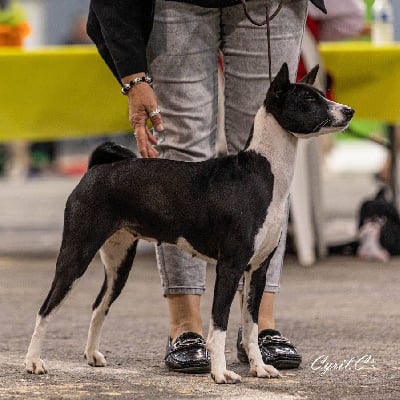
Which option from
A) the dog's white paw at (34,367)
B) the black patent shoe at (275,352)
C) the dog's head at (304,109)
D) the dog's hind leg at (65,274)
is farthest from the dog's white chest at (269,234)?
the dog's white paw at (34,367)

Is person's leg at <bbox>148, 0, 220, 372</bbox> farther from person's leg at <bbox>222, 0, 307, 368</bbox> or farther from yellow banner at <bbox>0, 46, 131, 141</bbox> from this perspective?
yellow banner at <bbox>0, 46, 131, 141</bbox>

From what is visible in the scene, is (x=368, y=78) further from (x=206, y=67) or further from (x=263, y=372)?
(x=263, y=372)

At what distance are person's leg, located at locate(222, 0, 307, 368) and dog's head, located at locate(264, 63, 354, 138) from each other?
314 millimetres

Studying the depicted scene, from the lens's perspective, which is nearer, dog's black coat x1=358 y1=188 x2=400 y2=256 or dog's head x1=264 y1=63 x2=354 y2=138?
dog's head x1=264 y1=63 x2=354 y2=138

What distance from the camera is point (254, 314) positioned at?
11.4 ft

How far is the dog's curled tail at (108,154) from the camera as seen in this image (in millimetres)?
3545

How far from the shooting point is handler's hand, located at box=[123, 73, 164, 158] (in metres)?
3.57

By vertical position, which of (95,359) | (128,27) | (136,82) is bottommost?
(95,359)

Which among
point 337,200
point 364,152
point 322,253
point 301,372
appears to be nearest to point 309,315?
point 301,372

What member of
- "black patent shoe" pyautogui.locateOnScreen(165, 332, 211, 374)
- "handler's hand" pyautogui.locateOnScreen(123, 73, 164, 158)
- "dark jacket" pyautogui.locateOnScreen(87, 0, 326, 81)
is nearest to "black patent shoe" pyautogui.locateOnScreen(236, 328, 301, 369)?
"black patent shoe" pyautogui.locateOnScreen(165, 332, 211, 374)

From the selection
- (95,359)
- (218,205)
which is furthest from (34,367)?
(218,205)

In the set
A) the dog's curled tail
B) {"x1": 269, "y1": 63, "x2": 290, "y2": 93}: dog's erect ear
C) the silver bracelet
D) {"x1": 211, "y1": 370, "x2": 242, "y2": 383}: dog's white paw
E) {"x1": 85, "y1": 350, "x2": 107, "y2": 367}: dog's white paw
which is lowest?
{"x1": 85, "y1": 350, "x2": 107, "y2": 367}: dog's white paw

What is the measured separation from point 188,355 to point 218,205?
21.2 inches

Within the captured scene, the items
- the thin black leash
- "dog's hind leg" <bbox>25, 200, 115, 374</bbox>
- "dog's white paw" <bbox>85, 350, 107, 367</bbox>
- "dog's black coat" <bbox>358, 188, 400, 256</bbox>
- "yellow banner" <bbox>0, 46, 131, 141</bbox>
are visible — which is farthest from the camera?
"dog's black coat" <bbox>358, 188, 400, 256</bbox>
